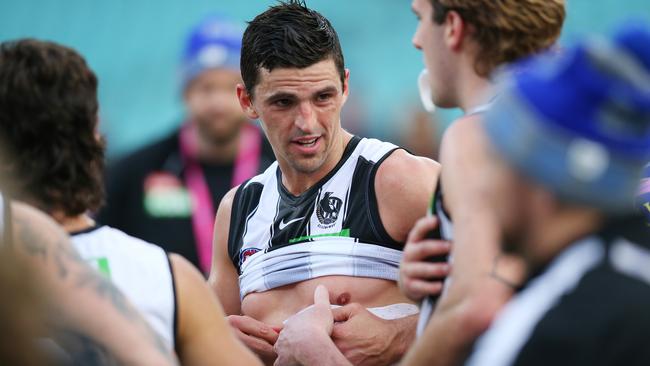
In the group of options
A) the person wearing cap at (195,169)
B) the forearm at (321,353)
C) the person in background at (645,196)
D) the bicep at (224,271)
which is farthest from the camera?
the person wearing cap at (195,169)

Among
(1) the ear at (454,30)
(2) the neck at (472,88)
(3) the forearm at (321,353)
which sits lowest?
(3) the forearm at (321,353)

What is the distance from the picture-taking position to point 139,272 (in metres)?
3.00

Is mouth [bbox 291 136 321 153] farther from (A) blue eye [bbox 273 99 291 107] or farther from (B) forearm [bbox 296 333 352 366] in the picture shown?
(B) forearm [bbox 296 333 352 366]

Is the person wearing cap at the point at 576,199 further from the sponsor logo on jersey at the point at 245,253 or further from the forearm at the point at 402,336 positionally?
the sponsor logo on jersey at the point at 245,253

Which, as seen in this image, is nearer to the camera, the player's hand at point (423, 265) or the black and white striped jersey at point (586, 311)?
the black and white striped jersey at point (586, 311)

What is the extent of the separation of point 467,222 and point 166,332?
0.94m

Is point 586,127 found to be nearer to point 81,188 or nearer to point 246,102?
point 81,188

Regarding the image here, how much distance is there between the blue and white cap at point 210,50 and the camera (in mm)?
7043

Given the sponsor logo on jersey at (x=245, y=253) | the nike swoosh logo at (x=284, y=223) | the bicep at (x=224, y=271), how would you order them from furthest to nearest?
1. the bicep at (x=224, y=271)
2. the sponsor logo on jersey at (x=245, y=253)
3. the nike swoosh logo at (x=284, y=223)

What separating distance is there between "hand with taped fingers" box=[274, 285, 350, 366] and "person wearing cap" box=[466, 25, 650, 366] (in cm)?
154

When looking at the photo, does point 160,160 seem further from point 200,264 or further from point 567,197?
point 567,197

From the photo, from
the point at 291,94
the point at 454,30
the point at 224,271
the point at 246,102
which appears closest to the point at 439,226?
the point at 454,30

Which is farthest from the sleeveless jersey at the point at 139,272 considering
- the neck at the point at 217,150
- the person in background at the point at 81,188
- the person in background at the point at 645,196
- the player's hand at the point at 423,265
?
the neck at the point at 217,150

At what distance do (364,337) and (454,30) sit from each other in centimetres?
128
